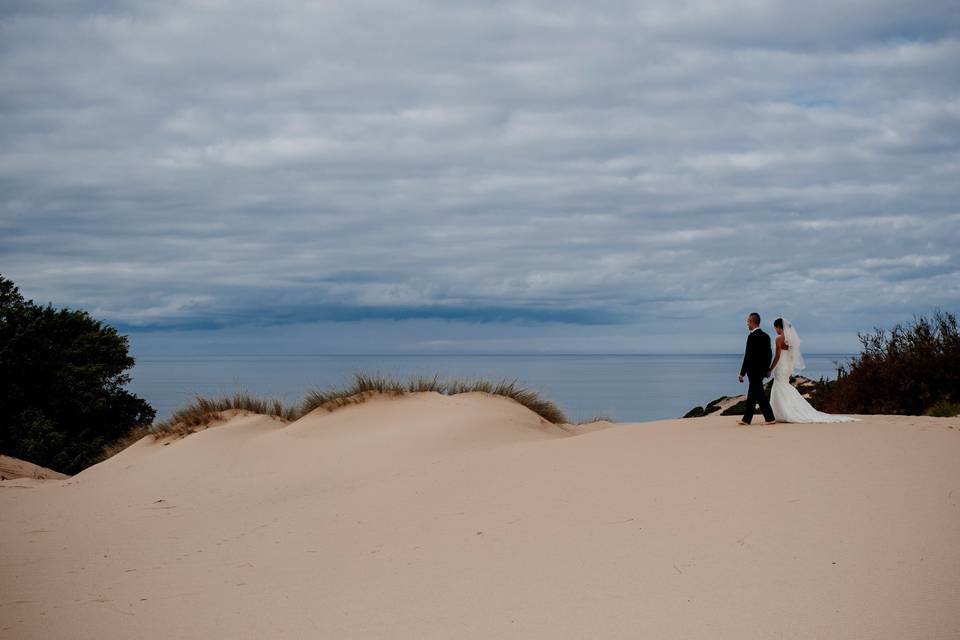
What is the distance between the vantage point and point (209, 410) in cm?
1892

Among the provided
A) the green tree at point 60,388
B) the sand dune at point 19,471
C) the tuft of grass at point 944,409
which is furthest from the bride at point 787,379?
the green tree at point 60,388

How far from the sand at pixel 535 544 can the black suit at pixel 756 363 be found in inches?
23.4

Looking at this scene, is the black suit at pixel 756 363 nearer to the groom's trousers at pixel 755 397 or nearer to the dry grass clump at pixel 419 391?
the groom's trousers at pixel 755 397

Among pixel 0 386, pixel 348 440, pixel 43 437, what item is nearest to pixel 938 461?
pixel 348 440

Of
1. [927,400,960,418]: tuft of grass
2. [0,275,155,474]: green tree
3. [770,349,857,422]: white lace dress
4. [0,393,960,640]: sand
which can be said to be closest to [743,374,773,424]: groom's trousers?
[770,349,857,422]: white lace dress

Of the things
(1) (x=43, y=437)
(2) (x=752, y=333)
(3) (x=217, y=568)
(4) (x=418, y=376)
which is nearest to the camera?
(3) (x=217, y=568)

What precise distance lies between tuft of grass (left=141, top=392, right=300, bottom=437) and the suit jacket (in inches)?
382

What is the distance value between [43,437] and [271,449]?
1593cm

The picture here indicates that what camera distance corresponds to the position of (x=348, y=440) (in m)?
14.4

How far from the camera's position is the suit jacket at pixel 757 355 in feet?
42.0

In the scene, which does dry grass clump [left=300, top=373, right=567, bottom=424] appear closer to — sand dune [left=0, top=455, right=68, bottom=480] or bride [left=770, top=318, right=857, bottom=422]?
bride [left=770, top=318, right=857, bottom=422]

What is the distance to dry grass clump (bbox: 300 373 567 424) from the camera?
17219mm

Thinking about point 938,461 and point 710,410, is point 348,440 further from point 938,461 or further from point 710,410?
point 710,410

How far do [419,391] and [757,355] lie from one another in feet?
23.3
